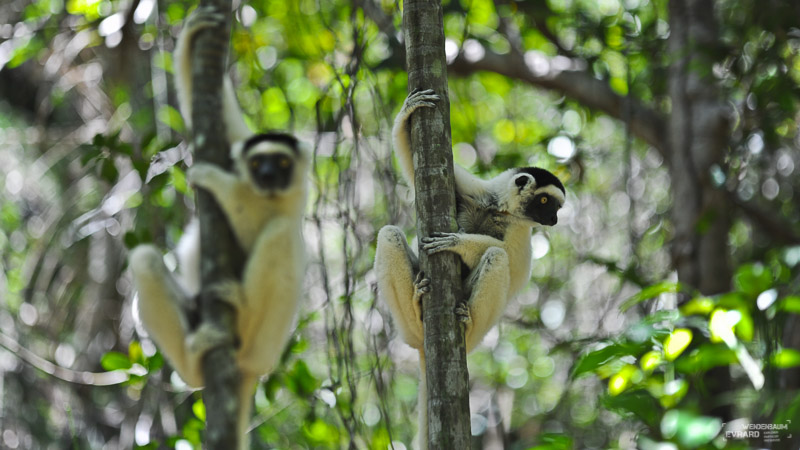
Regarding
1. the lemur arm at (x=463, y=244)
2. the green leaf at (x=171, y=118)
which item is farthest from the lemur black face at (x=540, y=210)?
the green leaf at (x=171, y=118)

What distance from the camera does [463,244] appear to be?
357 cm

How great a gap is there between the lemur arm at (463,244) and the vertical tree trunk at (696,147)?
2.68 m

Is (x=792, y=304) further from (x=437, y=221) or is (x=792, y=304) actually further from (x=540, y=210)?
(x=540, y=210)

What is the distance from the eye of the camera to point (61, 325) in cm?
632

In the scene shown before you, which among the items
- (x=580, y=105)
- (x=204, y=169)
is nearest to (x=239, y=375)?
Answer: (x=204, y=169)

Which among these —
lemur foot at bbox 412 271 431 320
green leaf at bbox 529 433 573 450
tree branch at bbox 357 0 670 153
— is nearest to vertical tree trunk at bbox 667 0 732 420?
tree branch at bbox 357 0 670 153

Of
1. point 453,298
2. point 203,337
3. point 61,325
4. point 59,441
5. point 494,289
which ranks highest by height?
point 453,298

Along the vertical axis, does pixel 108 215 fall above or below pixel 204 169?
below

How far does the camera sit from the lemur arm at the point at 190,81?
188 inches

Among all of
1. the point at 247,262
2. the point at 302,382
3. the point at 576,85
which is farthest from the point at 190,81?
the point at 576,85

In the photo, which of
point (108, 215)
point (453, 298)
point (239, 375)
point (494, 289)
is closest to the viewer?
point (453, 298)

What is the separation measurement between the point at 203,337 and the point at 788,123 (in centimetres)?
531

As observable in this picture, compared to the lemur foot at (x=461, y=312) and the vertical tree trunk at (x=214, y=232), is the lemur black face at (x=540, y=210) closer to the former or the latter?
the lemur foot at (x=461, y=312)

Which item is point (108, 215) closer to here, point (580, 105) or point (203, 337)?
point (203, 337)
